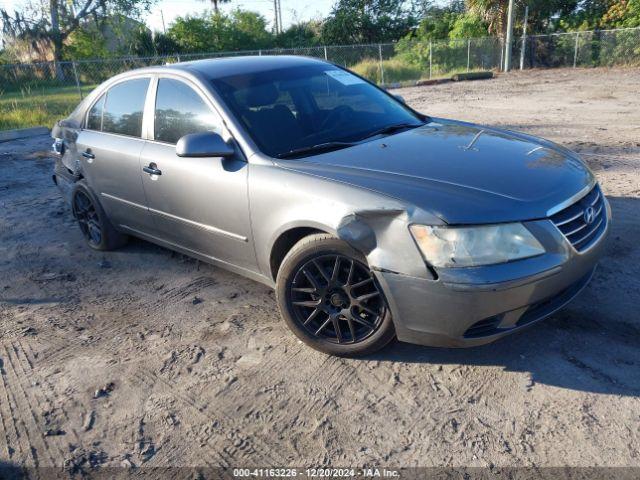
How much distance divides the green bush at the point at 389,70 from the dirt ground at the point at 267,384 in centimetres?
1883

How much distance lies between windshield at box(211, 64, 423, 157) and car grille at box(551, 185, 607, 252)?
136 centimetres

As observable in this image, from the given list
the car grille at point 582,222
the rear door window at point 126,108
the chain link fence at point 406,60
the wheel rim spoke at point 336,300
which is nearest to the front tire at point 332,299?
the wheel rim spoke at point 336,300

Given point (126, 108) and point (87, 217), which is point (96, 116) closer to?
point (126, 108)

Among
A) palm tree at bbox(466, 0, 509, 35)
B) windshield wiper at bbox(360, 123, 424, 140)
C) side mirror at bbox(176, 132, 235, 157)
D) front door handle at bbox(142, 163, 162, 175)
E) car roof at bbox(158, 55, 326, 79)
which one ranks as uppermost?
palm tree at bbox(466, 0, 509, 35)

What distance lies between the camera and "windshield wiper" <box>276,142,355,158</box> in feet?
10.9

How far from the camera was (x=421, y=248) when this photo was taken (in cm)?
258

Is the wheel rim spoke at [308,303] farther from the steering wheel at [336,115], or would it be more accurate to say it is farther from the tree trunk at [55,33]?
the tree trunk at [55,33]

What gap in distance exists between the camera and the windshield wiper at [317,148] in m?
3.31

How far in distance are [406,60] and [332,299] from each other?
23738 millimetres

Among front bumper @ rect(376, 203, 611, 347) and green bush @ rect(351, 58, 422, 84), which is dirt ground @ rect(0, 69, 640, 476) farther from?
green bush @ rect(351, 58, 422, 84)

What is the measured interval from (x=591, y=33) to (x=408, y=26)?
49.9ft

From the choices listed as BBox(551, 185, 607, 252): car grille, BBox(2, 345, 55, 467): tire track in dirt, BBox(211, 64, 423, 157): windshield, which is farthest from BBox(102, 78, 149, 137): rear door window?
BBox(551, 185, 607, 252): car grille

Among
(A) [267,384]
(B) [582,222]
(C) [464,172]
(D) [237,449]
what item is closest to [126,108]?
(A) [267,384]

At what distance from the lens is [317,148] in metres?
3.38
